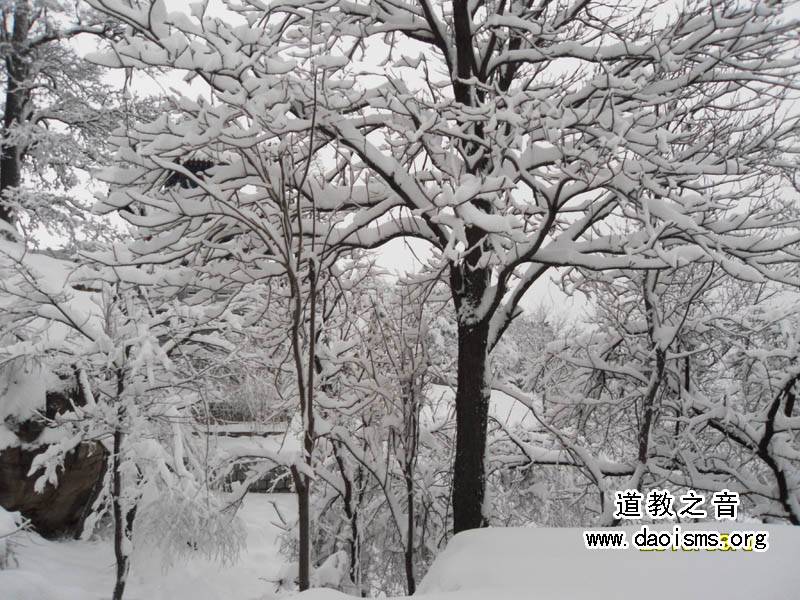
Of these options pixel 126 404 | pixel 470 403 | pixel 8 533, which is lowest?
pixel 8 533

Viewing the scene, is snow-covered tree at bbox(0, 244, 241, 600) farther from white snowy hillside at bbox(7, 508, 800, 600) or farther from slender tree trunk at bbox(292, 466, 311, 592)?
white snowy hillside at bbox(7, 508, 800, 600)

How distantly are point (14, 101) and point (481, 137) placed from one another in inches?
484

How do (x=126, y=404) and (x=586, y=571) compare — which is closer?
(x=586, y=571)

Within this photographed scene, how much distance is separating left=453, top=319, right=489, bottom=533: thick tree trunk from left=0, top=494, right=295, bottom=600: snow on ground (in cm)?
401

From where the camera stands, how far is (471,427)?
209 inches

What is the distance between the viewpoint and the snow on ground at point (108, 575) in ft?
26.1

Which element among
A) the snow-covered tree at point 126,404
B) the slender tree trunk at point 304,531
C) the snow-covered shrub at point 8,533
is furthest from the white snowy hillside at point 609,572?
the snow-covered shrub at point 8,533

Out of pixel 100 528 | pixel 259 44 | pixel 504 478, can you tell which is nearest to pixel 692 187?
pixel 259 44

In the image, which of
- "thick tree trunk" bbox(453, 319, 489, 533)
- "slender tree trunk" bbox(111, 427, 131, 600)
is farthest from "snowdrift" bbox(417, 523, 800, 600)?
"slender tree trunk" bbox(111, 427, 131, 600)

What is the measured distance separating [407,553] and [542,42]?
4708 millimetres

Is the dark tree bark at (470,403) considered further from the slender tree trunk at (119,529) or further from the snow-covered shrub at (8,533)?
the snow-covered shrub at (8,533)

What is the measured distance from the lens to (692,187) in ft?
15.9

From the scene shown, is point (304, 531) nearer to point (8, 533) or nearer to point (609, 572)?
point (609, 572)

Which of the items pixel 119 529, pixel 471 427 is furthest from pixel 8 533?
pixel 471 427
